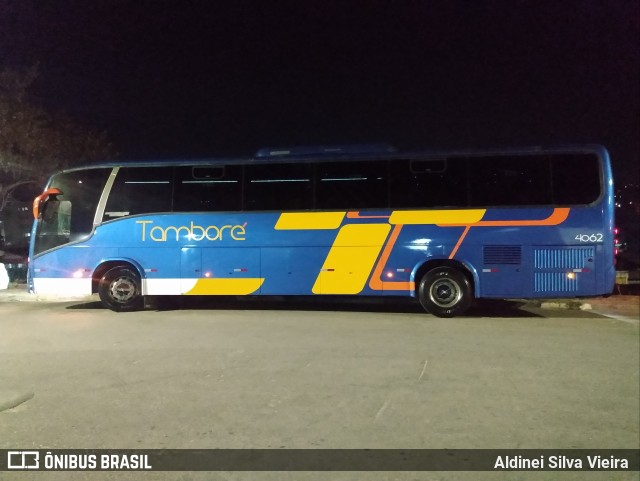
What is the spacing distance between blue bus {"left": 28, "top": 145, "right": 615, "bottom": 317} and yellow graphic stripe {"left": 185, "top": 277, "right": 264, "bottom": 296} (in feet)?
0.10

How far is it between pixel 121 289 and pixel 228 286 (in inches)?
95.8

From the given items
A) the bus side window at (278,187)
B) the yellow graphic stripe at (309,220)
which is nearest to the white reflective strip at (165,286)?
the bus side window at (278,187)

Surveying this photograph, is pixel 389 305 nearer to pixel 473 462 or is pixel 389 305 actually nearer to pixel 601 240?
pixel 601 240

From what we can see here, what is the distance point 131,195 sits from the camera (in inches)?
448

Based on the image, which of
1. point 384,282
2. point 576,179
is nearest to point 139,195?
point 384,282

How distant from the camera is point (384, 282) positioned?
1084 centimetres

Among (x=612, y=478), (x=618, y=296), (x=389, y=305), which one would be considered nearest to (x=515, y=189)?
(x=389, y=305)

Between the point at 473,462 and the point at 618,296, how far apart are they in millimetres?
12625

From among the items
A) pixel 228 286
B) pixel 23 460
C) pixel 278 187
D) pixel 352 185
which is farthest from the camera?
pixel 228 286

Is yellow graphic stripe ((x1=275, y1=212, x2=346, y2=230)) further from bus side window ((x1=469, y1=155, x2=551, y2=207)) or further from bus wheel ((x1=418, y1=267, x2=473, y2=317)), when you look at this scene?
bus side window ((x1=469, y1=155, x2=551, y2=207))

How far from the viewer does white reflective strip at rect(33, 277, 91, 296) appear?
11.4 m

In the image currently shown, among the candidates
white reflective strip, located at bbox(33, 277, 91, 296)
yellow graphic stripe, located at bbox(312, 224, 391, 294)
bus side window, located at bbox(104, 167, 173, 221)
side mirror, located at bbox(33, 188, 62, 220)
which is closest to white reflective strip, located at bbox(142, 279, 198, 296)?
white reflective strip, located at bbox(33, 277, 91, 296)

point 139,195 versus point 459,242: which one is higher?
point 139,195

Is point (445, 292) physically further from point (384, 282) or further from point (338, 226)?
point (338, 226)
